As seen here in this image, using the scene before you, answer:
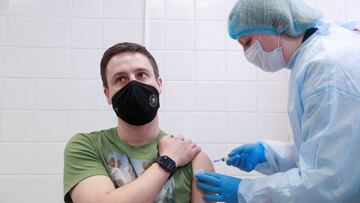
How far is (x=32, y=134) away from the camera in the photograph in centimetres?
199

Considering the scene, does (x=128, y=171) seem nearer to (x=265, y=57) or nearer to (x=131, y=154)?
(x=131, y=154)

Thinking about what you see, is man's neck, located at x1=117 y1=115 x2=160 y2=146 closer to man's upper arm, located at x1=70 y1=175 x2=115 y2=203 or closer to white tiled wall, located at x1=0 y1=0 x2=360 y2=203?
man's upper arm, located at x1=70 y1=175 x2=115 y2=203

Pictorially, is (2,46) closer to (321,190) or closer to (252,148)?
(252,148)

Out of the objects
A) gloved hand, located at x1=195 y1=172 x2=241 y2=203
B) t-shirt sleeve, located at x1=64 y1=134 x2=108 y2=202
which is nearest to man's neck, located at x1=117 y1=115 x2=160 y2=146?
t-shirt sleeve, located at x1=64 y1=134 x2=108 y2=202

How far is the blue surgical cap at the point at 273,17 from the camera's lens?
4.40 ft

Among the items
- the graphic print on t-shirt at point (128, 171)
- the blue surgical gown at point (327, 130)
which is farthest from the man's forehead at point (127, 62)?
the blue surgical gown at point (327, 130)

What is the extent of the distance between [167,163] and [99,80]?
0.94 m

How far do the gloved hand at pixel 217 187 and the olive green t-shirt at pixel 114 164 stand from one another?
52 millimetres

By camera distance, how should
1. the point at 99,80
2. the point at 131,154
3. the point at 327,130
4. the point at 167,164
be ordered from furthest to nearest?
the point at 99,80, the point at 131,154, the point at 167,164, the point at 327,130

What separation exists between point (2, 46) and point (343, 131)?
180 centimetres

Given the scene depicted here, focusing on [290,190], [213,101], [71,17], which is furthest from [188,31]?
[290,190]

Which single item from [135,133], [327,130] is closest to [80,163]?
[135,133]

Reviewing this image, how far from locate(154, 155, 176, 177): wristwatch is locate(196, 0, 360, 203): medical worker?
121mm

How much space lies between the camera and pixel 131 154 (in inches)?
53.4
